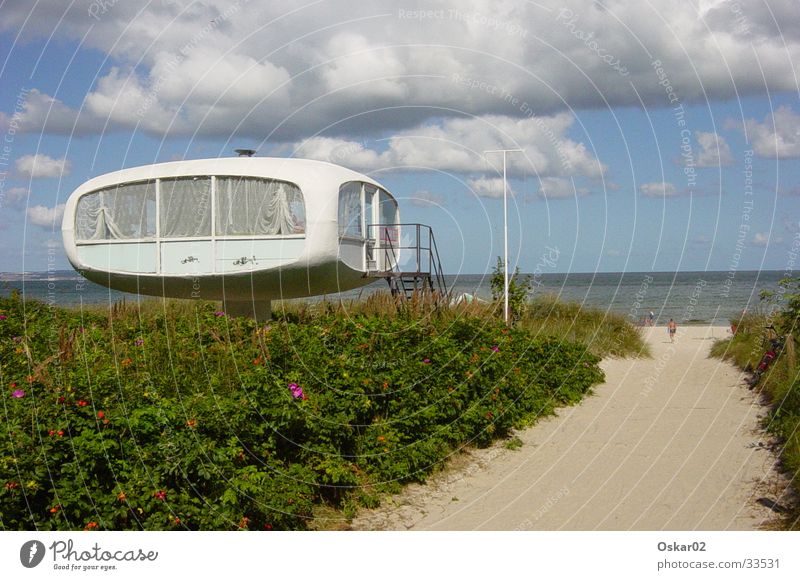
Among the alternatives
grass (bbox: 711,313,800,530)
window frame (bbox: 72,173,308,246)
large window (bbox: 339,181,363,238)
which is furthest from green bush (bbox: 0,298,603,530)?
large window (bbox: 339,181,363,238)

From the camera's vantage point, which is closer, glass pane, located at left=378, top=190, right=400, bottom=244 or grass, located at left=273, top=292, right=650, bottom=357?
grass, located at left=273, top=292, right=650, bottom=357

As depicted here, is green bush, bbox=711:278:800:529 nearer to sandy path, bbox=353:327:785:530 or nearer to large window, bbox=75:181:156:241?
sandy path, bbox=353:327:785:530

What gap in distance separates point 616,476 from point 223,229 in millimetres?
8946

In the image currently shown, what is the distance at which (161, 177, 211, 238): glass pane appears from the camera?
1480 cm

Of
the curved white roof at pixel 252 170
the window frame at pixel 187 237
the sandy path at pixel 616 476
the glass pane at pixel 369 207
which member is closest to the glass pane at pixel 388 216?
the glass pane at pixel 369 207

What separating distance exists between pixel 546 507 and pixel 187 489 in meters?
3.25

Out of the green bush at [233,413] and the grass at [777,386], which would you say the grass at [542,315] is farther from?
the green bush at [233,413]

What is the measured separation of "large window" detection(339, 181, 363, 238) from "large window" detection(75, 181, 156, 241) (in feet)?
11.5

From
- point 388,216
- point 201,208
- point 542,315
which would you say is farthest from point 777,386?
point 201,208

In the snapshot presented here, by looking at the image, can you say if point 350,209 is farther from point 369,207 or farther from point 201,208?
point 201,208

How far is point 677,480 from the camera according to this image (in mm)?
8031

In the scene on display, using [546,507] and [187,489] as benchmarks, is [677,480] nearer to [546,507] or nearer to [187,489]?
[546,507]
